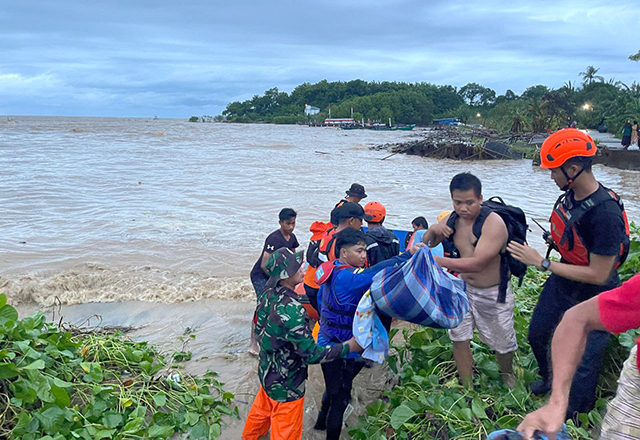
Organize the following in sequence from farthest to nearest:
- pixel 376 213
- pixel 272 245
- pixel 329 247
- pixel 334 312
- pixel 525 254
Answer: pixel 376 213 < pixel 272 245 < pixel 329 247 < pixel 334 312 < pixel 525 254

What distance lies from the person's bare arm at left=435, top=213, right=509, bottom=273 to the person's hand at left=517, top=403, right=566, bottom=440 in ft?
5.81

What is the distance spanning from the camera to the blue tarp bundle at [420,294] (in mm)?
2900

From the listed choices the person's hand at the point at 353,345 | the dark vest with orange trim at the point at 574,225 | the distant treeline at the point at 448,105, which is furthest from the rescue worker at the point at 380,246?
the distant treeline at the point at 448,105

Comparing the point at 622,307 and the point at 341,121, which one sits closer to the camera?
the point at 622,307

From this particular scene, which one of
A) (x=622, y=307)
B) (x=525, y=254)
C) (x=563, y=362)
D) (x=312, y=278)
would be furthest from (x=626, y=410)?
(x=312, y=278)

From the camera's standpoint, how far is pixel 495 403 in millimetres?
3223

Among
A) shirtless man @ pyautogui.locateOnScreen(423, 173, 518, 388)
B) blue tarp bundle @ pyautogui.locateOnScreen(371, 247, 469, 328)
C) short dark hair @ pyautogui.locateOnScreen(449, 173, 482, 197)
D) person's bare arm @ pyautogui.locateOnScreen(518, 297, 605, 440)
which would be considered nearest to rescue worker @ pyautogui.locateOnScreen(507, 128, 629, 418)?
shirtless man @ pyautogui.locateOnScreen(423, 173, 518, 388)

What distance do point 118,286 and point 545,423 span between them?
24.3ft

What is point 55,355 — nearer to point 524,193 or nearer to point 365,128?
point 524,193

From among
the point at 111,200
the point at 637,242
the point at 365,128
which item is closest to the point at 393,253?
the point at 637,242

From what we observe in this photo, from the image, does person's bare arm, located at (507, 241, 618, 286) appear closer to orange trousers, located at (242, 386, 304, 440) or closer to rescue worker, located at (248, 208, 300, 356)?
orange trousers, located at (242, 386, 304, 440)

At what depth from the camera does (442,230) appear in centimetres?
366

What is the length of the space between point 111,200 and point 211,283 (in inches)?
336

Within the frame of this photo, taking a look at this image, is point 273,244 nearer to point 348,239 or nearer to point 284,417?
point 348,239
